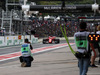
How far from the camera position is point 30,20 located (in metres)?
60.1

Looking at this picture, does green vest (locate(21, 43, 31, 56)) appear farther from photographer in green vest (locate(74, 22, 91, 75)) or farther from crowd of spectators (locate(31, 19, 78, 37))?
crowd of spectators (locate(31, 19, 78, 37))

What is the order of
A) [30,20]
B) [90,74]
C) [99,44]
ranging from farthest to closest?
[30,20], [99,44], [90,74]

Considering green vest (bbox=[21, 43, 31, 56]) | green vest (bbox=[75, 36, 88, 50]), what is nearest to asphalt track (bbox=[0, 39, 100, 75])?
green vest (bbox=[21, 43, 31, 56])

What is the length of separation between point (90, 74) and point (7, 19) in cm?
4134

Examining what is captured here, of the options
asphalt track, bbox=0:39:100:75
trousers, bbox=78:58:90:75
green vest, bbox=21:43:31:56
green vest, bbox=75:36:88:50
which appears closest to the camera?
trousers, bbox=78:58:90:75

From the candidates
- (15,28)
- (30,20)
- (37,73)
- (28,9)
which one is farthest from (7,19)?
(37,73)

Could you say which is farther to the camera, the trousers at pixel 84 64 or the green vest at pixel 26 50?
the green vest at pixel 26 50

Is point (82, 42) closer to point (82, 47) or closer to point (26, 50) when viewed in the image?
point (82, 47)

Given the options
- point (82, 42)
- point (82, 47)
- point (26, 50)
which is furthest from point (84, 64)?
point (26, 50)

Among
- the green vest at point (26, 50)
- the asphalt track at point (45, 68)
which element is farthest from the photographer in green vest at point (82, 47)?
the green vest at point (26, 50)

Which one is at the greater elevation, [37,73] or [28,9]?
[28,9]

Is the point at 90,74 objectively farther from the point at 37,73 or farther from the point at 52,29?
the point at 52,29

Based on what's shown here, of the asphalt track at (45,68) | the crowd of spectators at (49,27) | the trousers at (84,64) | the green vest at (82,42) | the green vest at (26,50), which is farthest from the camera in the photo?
the crowd of spectators at (49,27)

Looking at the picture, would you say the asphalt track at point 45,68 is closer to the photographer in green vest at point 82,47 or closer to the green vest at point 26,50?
the green vest at point 26,50
